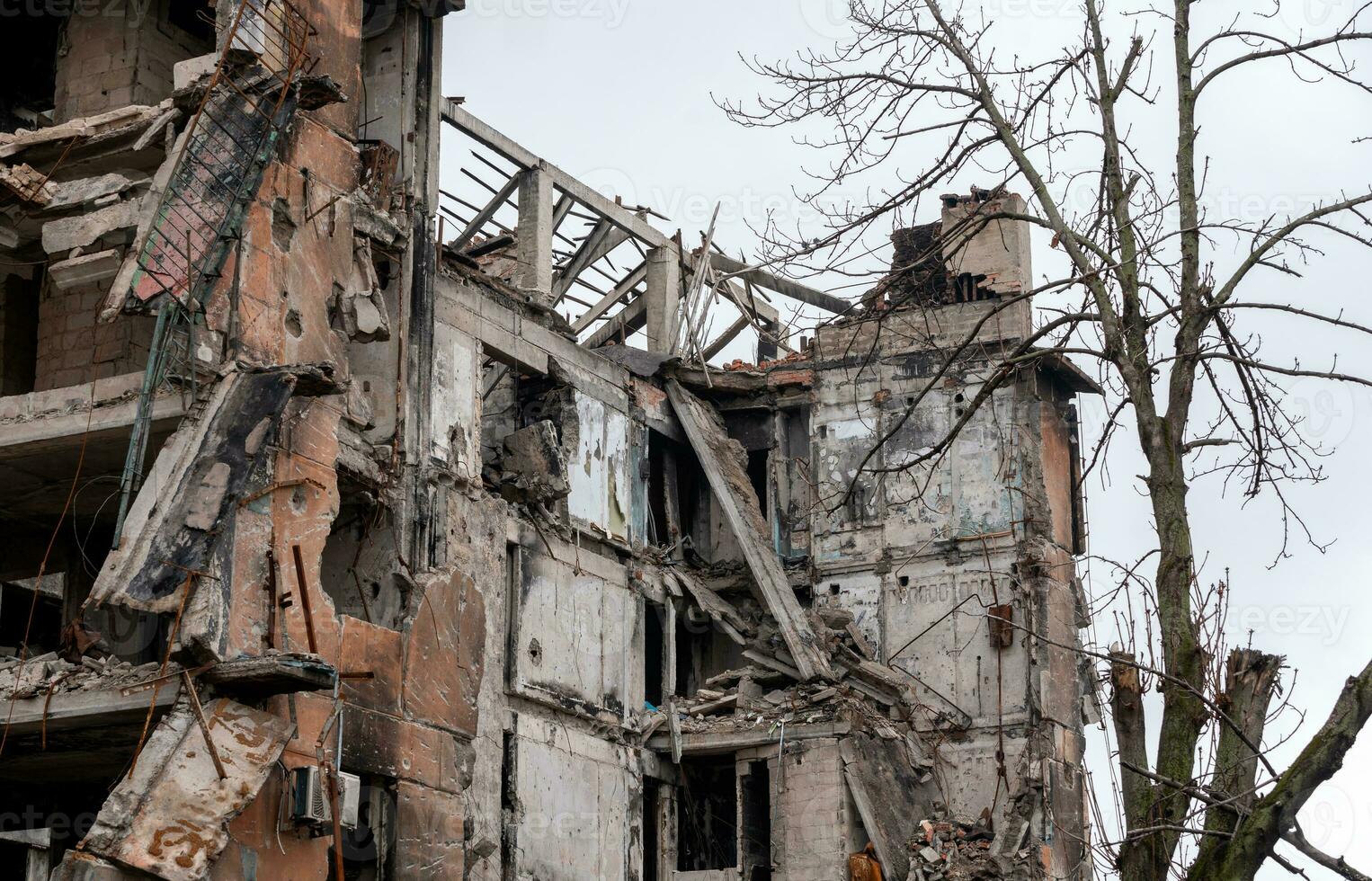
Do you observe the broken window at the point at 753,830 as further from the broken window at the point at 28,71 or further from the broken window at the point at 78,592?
the broken window at the point at 28,71

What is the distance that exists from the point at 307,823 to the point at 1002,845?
9.81 meters

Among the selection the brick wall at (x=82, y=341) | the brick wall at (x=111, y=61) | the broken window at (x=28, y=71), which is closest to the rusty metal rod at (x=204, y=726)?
the brick wall at (x=82, y=341)

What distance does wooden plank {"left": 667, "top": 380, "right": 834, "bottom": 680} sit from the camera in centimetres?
2291

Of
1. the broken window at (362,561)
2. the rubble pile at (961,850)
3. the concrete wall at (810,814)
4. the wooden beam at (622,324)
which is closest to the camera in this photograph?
the broken window at (362,561)

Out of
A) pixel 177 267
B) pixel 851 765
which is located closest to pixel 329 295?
pixel 177 267

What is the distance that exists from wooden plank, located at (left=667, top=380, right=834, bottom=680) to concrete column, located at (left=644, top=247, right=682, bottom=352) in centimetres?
81

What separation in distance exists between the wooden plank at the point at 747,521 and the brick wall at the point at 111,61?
8618 millimetres

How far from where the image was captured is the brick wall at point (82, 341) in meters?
16.9

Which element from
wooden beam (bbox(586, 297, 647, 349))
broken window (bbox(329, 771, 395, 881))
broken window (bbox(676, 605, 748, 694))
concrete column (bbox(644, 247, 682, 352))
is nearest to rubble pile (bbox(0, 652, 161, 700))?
broken window (bbox(329, 771, 395, 881))

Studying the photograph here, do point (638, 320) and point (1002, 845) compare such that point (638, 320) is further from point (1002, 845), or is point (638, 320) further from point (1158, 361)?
point (1158, 361)

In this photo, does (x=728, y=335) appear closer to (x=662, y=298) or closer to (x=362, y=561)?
(x=662, y=298)

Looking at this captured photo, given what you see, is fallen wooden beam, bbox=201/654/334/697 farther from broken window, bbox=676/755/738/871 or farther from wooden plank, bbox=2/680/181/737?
broken window, bbox=676/755/738/871

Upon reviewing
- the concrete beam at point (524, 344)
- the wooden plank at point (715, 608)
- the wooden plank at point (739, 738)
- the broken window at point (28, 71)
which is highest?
the broken window at point (28, 71)

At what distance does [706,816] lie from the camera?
23.3 metres
